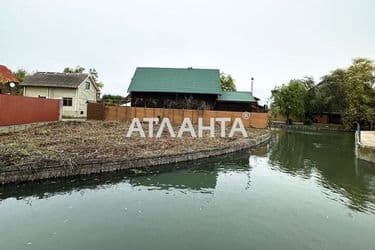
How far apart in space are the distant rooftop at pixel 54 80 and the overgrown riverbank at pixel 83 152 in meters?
9.71

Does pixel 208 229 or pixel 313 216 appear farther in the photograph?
pixel 313 216

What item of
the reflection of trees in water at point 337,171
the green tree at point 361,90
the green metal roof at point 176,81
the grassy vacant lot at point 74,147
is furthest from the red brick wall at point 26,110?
the green tree at point 361,90

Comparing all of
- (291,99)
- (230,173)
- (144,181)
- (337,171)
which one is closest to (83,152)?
(144,181)

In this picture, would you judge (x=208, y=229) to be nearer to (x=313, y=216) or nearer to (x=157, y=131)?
(x=313, y=216)

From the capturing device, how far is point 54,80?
26344 millimetres

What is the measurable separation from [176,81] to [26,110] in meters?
16.8

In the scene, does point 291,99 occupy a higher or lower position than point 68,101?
higher

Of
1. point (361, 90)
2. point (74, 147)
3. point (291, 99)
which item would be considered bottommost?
point (74, 147)

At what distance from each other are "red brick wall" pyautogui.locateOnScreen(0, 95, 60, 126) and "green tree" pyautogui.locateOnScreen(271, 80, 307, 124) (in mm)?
35543

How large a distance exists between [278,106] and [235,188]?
42.8 m

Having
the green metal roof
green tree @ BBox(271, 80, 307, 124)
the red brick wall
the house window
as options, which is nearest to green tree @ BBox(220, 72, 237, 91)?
green tree @ BBox(271, 80, 307, 124)

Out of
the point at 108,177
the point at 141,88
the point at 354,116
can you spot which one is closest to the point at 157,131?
the point at 108,177

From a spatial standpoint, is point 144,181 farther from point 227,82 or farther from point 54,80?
point 227,82

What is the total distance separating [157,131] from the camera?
1959cm
